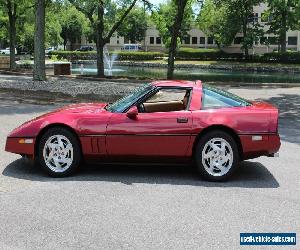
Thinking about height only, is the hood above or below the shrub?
below

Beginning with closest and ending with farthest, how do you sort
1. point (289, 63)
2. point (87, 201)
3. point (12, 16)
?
point (87, 201) < point (12, 16) < point (289, 63)

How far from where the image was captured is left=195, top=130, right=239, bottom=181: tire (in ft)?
22.5

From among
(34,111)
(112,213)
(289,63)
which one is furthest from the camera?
(289,63)

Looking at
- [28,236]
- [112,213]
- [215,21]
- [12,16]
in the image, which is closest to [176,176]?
[112,213]

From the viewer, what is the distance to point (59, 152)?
6984 millimetres

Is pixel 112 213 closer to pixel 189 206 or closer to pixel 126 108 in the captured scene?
pixel 189 206

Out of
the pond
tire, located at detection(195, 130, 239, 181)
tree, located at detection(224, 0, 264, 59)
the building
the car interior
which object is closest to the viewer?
tire, located at detection(195, 130, 239, 181)

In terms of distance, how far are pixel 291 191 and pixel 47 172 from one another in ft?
11.3

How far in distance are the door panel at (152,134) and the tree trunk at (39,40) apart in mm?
14498

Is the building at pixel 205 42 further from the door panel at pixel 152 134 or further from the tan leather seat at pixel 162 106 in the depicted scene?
the door panel at pixel 152 134

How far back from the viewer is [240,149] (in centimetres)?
696

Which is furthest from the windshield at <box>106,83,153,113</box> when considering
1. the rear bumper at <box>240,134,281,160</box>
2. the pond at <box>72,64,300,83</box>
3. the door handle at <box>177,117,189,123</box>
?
the pond at <box>72,64,300,83</box>

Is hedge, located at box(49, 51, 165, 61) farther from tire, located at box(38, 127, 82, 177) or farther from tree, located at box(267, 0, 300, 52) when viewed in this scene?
tire, located at box(38, 127, 82, 177)

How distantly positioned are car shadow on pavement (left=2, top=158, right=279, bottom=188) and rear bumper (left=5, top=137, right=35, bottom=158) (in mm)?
338
